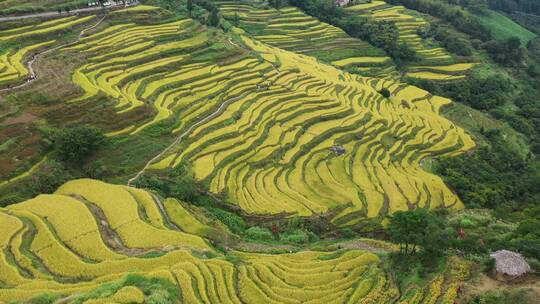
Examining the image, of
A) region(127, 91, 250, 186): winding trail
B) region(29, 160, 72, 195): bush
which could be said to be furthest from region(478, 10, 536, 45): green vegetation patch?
region(29, 160, 72, 195): bush

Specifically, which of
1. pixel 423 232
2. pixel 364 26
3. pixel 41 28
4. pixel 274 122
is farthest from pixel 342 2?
pixel 423 232

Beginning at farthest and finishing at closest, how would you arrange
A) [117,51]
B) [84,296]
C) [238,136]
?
1. [117,51]
2. [238,136]
3. [84,296]

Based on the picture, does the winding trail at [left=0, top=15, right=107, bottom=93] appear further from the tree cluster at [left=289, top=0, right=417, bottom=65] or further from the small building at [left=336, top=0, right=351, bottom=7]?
the small building at [left=336, top=0, right=351, bottom=7]

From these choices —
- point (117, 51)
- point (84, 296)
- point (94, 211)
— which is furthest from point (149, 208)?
point (117, 51)

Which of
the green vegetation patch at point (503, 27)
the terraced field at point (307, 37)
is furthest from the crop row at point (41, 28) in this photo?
the green vegetation patch at point (503, 27)

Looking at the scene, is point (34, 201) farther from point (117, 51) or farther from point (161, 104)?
point (117, 51)

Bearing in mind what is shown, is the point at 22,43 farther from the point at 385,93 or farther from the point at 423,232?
the point at 423,232
